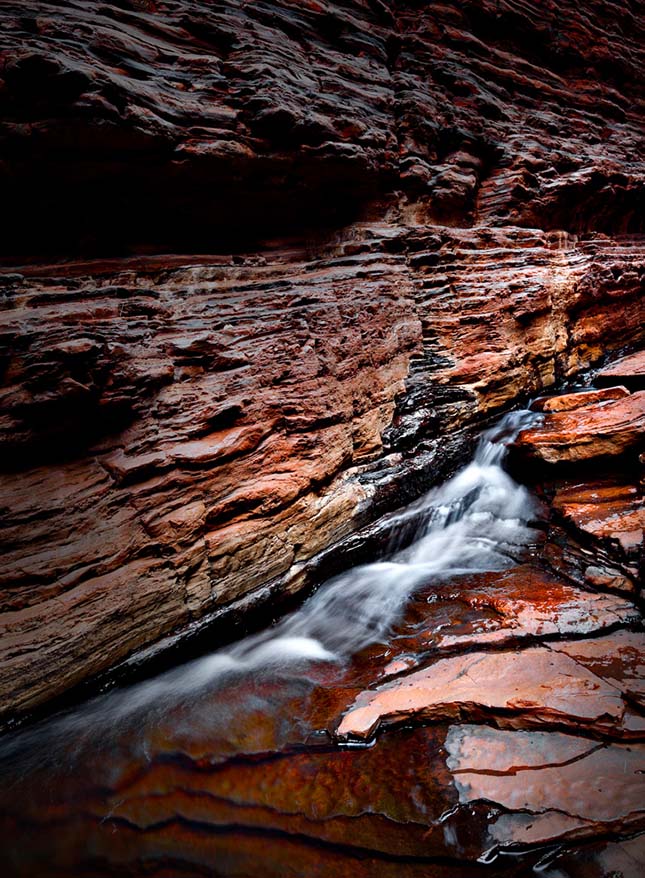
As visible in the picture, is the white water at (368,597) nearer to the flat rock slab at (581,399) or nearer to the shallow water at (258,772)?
the shallow water at (258,772)

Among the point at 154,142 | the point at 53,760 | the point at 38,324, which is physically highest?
the point at 154,142

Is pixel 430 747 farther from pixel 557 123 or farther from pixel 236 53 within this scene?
pixel 557 123

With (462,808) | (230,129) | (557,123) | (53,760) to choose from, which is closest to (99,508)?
(53,760)

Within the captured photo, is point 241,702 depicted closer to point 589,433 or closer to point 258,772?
point 258,772

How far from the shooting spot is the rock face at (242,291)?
13.6 ft

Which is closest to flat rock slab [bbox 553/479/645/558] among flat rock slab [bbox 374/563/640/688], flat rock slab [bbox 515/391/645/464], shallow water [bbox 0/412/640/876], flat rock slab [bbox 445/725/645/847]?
flat rock slab [bbox 515/391/645/464]

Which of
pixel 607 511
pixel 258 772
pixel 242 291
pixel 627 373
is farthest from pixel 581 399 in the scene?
pixel 258 772

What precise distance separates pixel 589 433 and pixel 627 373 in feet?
11.3

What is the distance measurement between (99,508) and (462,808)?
3.80 meters

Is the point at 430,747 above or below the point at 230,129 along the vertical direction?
below

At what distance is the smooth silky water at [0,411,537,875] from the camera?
3254 millimetres

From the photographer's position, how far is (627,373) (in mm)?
8438

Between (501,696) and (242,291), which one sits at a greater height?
(242,291)

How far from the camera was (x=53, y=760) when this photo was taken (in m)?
3.41
